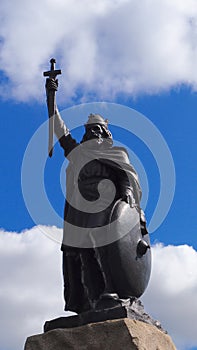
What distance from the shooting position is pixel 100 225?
29.1 feet

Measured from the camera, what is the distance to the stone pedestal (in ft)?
25.3

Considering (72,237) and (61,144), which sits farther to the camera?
(61,144)

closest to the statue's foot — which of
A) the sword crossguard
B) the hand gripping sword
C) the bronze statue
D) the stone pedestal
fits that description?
the bronze statue

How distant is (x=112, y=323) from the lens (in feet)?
25.7

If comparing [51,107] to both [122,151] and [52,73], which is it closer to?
[52,73]

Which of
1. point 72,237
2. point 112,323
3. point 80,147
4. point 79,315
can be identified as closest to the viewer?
point 112,323

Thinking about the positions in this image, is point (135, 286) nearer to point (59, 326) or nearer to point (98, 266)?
point (98, 266)

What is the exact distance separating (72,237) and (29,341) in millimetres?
1618

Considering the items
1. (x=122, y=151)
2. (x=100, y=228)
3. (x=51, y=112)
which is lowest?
(x=100, y=228)

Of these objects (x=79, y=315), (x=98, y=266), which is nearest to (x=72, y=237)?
(x=98, y=266)

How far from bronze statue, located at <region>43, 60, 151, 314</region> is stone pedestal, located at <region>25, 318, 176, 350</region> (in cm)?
46

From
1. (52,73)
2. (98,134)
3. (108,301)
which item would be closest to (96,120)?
(98,134)

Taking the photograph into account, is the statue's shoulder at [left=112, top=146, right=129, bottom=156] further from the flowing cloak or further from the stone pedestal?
the stone pedestal

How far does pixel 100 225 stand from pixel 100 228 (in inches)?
1.9
